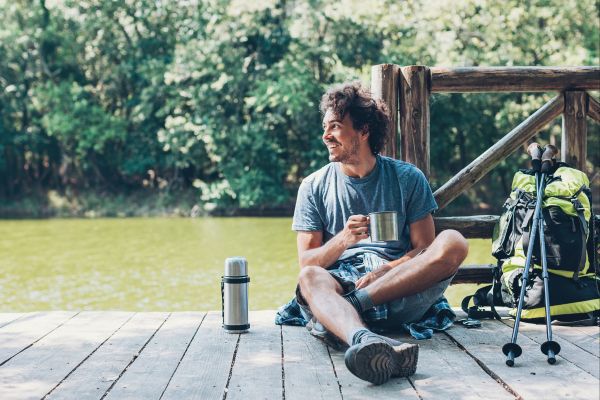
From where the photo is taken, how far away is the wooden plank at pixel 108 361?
2.86 meters

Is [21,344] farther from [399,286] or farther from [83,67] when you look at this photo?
[83,67]

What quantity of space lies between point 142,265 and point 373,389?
839 centimetres

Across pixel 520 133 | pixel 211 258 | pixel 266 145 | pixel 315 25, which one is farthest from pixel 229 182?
pixel 520 133

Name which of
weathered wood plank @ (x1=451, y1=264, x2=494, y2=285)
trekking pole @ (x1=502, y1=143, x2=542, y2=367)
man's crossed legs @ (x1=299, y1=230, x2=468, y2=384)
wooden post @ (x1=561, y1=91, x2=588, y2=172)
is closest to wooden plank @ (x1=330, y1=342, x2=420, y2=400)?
man's crossed legs @ (x1=299, y1=230, x2=468, y2=384)

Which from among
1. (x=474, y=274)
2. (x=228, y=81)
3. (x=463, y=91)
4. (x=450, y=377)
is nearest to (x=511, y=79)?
(x=463, y=91)

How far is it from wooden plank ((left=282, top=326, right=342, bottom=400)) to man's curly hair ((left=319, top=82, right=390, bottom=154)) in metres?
1.02

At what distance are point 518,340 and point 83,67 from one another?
24433mm

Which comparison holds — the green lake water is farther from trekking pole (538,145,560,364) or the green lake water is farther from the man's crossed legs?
trekking pole (538,145,560,364)

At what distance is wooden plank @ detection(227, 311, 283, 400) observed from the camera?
2.84 m

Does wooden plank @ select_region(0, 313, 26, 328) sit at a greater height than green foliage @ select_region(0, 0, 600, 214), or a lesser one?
lesser

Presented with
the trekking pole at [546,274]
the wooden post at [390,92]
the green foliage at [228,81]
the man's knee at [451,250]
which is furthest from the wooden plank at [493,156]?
the green foliage at [228,81]

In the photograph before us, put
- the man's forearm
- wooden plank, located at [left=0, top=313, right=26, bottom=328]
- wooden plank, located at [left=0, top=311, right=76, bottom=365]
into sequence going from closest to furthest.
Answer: wooden plank, located at [left=0, top=311, right=76, bottom=365] < the man's forearm < wooden plank, located at [left=0, top=313, right=26, bottom=328]

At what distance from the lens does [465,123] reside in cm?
2275

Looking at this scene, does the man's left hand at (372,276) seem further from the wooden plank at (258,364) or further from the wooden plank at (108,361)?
the wooden plank at (108,361)
